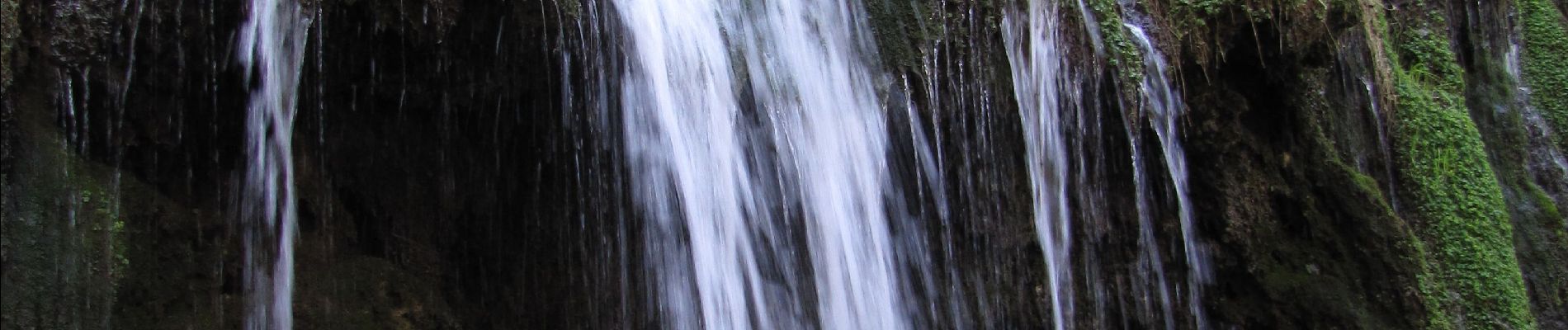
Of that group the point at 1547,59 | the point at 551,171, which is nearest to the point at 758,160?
the point at 551,171

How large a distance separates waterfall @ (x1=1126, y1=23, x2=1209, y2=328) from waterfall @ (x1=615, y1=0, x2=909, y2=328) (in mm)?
1008

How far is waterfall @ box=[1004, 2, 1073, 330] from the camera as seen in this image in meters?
4.38

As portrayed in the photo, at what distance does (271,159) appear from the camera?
12.6ft

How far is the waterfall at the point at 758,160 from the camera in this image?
422cm

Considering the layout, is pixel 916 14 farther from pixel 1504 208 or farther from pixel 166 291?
pixel 1504 208

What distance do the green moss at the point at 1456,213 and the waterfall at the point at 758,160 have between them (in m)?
2.39

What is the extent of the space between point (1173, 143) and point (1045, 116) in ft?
1.87

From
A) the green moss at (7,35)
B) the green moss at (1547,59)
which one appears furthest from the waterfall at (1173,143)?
the green moss at (7,35)

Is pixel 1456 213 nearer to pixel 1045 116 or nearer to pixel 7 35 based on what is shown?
pixel 1045 116

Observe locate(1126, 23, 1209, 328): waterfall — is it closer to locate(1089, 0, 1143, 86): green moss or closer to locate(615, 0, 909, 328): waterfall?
locate(1089, 0, 1143, 86): green moss

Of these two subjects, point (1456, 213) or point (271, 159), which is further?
point (1456, 213)

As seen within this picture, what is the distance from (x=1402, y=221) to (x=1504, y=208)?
3.26 feet

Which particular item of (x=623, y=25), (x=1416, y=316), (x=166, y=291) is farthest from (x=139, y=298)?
(x=1416, y=316)

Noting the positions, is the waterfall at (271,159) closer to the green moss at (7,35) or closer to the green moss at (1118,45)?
the green moss at (7,35)
